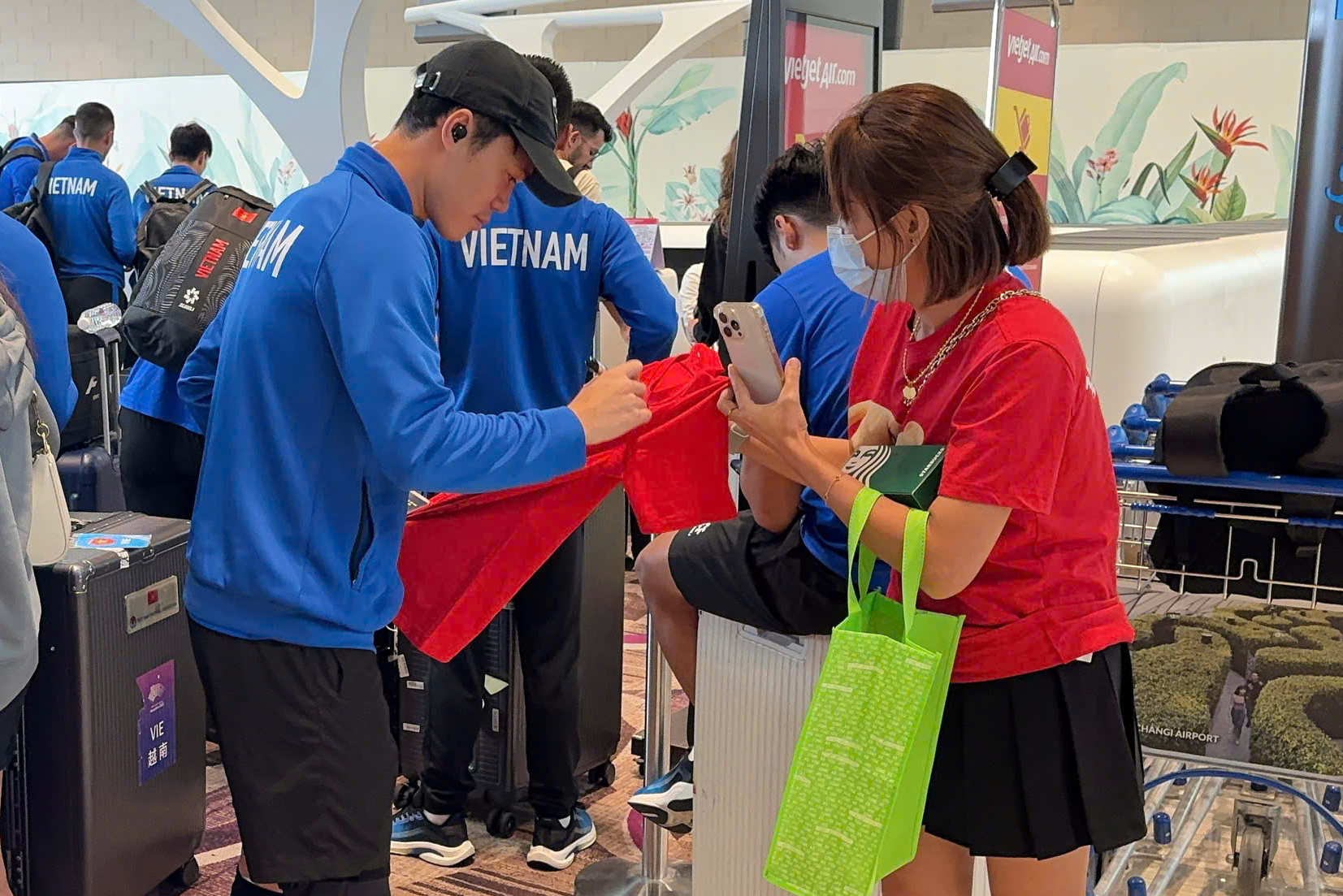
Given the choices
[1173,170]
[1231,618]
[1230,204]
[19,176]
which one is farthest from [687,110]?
[1231,618]

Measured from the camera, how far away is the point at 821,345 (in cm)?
207

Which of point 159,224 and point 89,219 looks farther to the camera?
point 89,219

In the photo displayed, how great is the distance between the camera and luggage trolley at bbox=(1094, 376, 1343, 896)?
→ 6.91 feet

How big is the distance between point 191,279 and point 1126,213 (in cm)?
919

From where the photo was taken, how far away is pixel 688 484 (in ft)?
6.70

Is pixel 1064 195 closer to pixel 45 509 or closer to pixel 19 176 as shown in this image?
pixel 19 176

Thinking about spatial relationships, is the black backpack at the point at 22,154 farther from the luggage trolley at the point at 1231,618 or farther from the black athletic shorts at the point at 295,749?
the luggage trolley at the point at 1231,618

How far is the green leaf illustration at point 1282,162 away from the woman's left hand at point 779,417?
29.8 feet

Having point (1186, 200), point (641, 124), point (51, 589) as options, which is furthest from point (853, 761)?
point (641, 124)

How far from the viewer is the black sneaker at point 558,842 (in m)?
3.05

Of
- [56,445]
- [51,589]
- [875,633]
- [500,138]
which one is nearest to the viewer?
[875,633]

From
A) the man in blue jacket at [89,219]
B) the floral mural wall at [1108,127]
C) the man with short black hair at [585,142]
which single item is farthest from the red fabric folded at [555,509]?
the floral mural wall at [1108,127]

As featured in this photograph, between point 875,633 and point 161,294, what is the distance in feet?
7.25

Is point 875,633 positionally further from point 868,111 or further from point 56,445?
point 56,445
